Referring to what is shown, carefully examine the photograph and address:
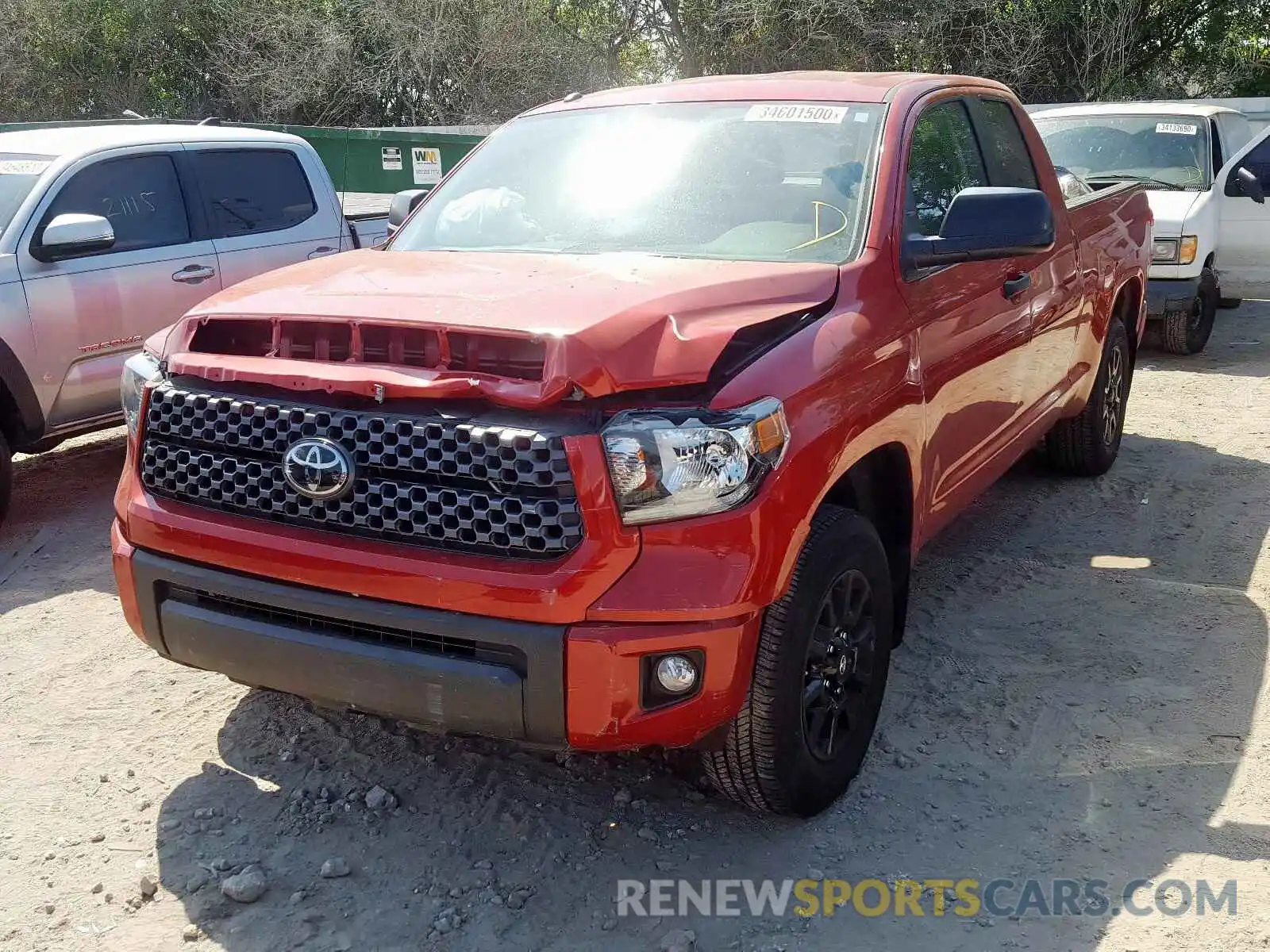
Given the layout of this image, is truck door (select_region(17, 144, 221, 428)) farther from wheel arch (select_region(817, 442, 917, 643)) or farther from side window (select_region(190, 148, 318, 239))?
wheel arch (select_region(817, 442, 917, 643))

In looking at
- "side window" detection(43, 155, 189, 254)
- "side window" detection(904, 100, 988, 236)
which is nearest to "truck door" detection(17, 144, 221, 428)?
"side window" detection(43, 155, 189, 254)

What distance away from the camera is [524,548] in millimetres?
2709

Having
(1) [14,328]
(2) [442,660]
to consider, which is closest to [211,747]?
(2) [442,660]

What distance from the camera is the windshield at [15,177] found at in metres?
5.98

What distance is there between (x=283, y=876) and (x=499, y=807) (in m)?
0.59

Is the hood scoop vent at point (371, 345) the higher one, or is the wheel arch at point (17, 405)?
the hood scoop vent at point (371, 345)

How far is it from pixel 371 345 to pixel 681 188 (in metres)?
1.32

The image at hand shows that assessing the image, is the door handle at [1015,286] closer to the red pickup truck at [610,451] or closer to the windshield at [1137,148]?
the red pickup truck at [610,451]

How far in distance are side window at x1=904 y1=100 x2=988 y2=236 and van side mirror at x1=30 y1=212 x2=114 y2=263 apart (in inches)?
155

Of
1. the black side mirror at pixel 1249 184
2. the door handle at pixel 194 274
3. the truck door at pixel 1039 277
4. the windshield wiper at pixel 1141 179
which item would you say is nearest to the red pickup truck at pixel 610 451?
the truck door at pixel 1039 277

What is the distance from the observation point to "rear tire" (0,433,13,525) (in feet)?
18.2

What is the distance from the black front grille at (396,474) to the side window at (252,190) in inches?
162

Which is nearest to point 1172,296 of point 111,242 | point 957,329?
point 957,329

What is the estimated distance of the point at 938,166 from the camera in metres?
4.10
